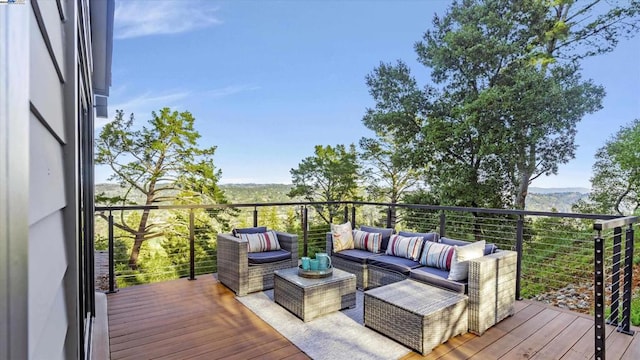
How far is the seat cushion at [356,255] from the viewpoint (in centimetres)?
389

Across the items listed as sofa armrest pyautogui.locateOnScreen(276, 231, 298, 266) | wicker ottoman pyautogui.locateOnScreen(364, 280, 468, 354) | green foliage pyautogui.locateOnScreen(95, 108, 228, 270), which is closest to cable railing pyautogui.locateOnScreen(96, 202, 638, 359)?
green foliage pyautogui.locateOnScreen(95, 108, 228, 270)

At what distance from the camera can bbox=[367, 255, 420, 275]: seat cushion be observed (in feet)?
11.2

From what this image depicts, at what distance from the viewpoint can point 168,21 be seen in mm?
8125

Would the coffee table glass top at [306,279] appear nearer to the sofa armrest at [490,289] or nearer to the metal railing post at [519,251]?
the sofa armrest at [490,289]

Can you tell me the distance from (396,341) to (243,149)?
9138mm

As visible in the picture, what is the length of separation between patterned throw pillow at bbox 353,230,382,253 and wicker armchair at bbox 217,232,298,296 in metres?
0.83

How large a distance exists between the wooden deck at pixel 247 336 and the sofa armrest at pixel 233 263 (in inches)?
9.0

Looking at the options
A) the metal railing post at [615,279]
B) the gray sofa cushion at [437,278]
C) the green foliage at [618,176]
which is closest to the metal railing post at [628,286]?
the metal railing post at [615,279]

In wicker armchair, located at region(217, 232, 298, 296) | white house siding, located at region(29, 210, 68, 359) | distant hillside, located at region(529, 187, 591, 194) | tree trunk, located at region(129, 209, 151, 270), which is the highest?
white house siding, located at region(29, 210, 68, 359)

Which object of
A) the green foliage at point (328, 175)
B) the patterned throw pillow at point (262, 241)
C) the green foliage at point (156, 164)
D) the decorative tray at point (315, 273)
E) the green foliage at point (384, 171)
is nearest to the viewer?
the decorative tray at point (315, 273)

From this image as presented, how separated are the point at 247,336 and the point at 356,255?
1.69 m

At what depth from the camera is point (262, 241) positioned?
13.5 ft

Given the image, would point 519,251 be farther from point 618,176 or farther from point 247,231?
point 618,176

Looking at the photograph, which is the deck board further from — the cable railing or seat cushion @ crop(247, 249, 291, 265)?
the cable railing
